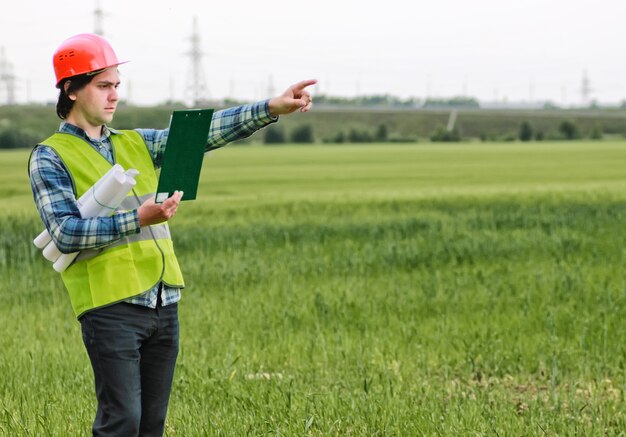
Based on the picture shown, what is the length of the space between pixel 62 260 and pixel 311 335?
4179 millimetres

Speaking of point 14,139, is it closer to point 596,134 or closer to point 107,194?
point 596,134

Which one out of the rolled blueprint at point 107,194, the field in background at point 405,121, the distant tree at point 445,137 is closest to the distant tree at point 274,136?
the field in background at point 405,121

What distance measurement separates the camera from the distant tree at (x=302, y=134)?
8944 centimetres

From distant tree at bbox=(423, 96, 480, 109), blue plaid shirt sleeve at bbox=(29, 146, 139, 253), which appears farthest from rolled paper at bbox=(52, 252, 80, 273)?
distant tree at bbox=(423, 96, 480, 109)

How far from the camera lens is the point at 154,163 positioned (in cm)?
406

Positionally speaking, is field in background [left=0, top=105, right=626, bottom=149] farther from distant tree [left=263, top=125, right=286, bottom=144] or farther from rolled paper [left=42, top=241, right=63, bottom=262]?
rolled paper [left=42, top=241, right=63, bottom=262]

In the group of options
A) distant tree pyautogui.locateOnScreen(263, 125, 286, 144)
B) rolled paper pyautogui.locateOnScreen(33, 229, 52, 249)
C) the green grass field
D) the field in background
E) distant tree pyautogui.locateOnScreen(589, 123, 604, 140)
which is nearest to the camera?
rolled paper pyautogui.locateOnScreen(33, 229, 52, 249)

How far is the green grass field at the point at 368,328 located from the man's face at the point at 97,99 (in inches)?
74.9

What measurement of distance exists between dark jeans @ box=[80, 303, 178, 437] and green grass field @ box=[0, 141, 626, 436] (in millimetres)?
1092

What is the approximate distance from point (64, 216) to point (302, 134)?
283 ft

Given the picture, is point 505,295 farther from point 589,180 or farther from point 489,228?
point 589,180

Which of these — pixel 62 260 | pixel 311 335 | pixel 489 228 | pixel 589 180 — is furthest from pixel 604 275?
pixel 589 180

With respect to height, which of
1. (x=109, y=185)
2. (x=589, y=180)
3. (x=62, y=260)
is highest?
(x=109, y=185)

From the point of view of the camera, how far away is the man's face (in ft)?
11.9
